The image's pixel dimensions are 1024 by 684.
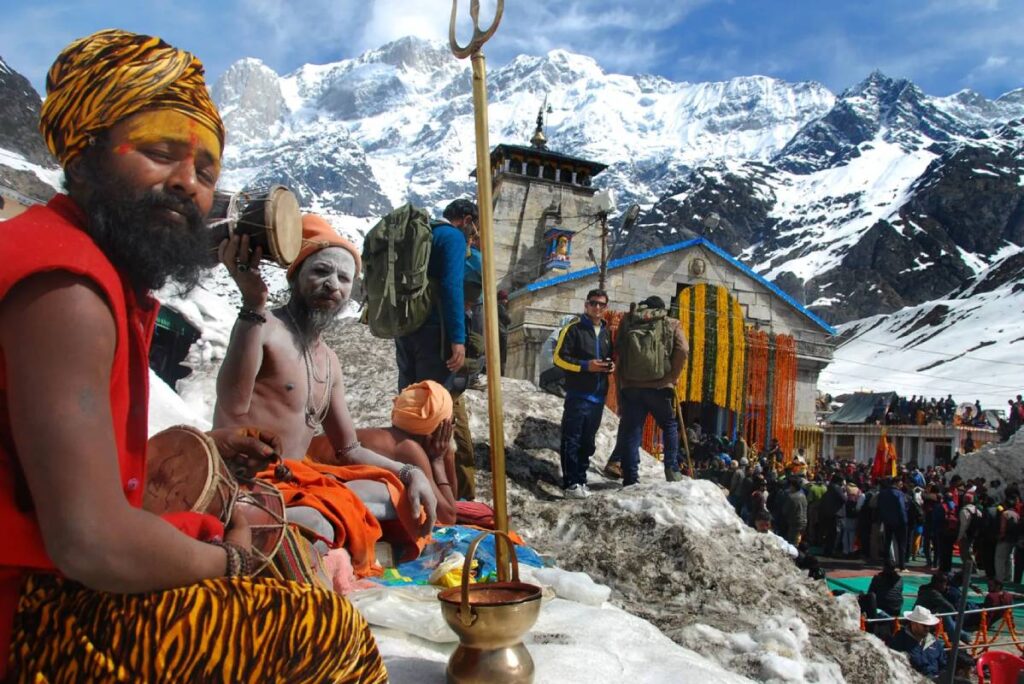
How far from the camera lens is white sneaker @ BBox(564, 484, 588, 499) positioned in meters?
6.65

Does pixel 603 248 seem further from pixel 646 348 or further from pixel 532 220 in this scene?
pixel 532 220

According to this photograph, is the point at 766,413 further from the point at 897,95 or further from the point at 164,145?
the point at 897,95

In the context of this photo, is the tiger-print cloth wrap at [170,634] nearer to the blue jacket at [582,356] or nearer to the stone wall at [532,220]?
the blue jacket at [582,356]

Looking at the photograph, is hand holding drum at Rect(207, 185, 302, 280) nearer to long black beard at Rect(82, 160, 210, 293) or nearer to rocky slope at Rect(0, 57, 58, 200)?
long black beard at Rect(82, 160, 210, 293)

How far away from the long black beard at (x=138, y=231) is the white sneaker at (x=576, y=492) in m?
5.53

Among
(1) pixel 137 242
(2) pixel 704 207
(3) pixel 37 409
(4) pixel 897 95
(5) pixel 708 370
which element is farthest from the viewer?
(4) pixel 897 95

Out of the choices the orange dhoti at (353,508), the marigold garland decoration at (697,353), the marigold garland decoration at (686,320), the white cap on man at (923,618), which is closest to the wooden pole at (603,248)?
the marigold garland decoration at (686,320)

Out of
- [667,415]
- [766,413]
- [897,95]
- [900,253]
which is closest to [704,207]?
[900,253]

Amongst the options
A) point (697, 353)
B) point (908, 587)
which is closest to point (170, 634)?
point (908, 587)

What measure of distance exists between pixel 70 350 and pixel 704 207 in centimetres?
14190

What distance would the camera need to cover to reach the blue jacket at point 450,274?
17.7ft

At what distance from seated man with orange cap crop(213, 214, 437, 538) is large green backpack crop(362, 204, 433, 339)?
1.59 meters

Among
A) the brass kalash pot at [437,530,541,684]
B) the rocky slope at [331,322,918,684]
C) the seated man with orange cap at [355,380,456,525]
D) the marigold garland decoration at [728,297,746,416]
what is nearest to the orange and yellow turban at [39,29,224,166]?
the brass kalash pot at [437,530,541,684]

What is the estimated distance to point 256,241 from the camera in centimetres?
197
